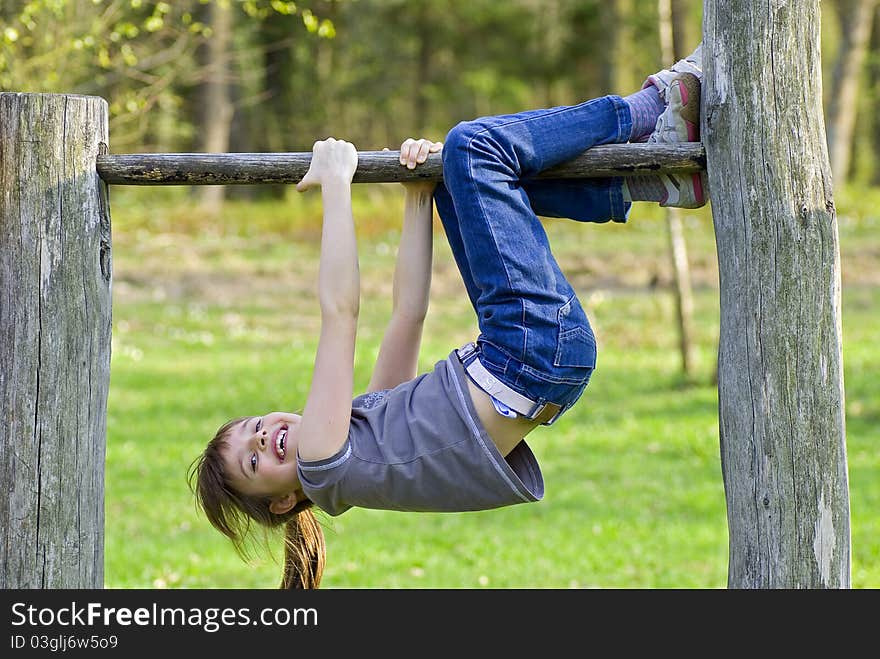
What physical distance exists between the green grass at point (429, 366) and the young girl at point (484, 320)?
2.47 ft

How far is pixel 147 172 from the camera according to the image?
3.04m

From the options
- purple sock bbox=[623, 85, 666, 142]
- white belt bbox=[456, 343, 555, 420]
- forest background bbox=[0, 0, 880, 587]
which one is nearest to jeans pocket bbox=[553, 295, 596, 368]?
white belt bbox=[456, 343, 555, 420]

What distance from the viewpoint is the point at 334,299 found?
9.75ft

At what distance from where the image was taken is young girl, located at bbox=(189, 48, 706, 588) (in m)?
2.95

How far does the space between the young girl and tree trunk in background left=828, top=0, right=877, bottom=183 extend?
45.3 ft

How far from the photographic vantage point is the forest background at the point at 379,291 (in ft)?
21.2

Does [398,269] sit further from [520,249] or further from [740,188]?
[740,188]

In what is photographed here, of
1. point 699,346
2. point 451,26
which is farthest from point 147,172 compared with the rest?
point 451,26

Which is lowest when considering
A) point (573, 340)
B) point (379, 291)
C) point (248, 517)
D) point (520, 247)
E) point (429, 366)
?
point (248, 517)

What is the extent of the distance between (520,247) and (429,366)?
23.3ft

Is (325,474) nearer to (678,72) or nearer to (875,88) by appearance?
(678,72)

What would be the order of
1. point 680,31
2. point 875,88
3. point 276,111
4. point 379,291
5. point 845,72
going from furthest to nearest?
point 875,88 < point 276,111 < point 845,72 < point 379,291 < point 680,31

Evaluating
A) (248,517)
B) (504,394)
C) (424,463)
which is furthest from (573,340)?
(248,517)

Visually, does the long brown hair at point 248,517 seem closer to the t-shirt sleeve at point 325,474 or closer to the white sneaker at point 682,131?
the t-shirt sleeve at point 325,474
